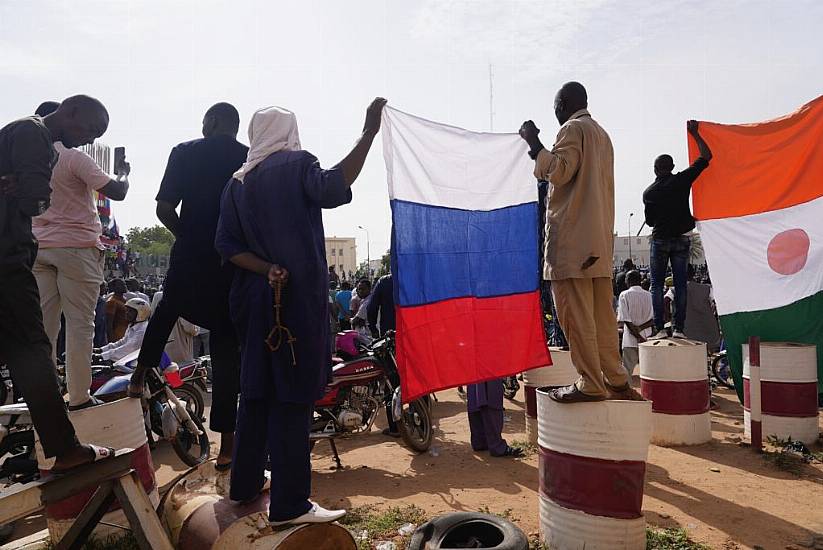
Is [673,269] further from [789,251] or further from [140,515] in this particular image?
[140,515]

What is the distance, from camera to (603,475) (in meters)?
3.27

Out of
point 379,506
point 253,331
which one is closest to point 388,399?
point 379,506

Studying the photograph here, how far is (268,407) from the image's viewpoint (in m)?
2.89

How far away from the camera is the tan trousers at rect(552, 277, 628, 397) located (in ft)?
11.4

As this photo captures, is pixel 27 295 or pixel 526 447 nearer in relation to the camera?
pixel 27 295

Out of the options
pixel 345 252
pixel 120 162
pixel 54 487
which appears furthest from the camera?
pixel 345 252

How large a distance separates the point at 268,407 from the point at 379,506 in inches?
81.0

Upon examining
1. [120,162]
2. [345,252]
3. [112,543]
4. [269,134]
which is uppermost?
[345,252]

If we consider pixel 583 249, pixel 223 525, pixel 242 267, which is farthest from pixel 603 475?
pixel 242 267

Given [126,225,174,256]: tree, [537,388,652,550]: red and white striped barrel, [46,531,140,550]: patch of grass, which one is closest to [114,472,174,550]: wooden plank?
[46,531,140,550]: patch of grass

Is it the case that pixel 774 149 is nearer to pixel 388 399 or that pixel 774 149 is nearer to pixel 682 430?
pixel 682 430

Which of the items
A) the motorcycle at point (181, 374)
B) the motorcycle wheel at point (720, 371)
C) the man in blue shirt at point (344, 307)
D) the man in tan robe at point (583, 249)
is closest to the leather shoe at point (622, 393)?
the man in tan robe at point (583, 249)

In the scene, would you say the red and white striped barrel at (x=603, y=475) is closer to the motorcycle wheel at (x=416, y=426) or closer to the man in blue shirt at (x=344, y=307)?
the motorcycle wheel at (x=416, y=426)

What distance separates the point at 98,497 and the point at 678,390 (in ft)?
17.3
